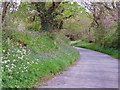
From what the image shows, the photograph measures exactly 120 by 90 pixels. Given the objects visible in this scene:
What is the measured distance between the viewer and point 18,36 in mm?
13703

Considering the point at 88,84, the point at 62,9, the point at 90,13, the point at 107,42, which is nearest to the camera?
the point at 88,84

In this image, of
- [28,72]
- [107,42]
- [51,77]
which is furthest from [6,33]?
[107,42]

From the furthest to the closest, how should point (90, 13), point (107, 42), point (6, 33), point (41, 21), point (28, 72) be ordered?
point (90, 13)
point (107, 42)
point (41, 21)
point (6, 33)
point (28, 72)

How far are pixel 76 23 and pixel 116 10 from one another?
15198 millimetres

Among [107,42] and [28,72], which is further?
[107,42]

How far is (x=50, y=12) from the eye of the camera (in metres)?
22.4

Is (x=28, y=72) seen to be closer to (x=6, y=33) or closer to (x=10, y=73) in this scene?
(x=10, y=73)

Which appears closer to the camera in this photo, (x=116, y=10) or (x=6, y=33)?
(x=6, y=33)

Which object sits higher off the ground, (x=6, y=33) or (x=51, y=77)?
(x=6, y=33)

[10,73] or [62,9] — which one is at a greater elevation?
[62,9]

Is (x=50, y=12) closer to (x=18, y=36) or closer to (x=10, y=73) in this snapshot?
(x=18, y=36)

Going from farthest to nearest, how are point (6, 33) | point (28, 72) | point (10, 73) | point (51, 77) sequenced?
point (6, 33) → point (51, 77) → point (28, 72) → point (10, 73)

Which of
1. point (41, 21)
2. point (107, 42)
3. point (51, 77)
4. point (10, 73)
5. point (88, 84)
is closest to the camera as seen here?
point (10, 73)

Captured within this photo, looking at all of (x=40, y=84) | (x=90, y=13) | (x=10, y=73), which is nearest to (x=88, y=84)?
(x=40, y=84)
